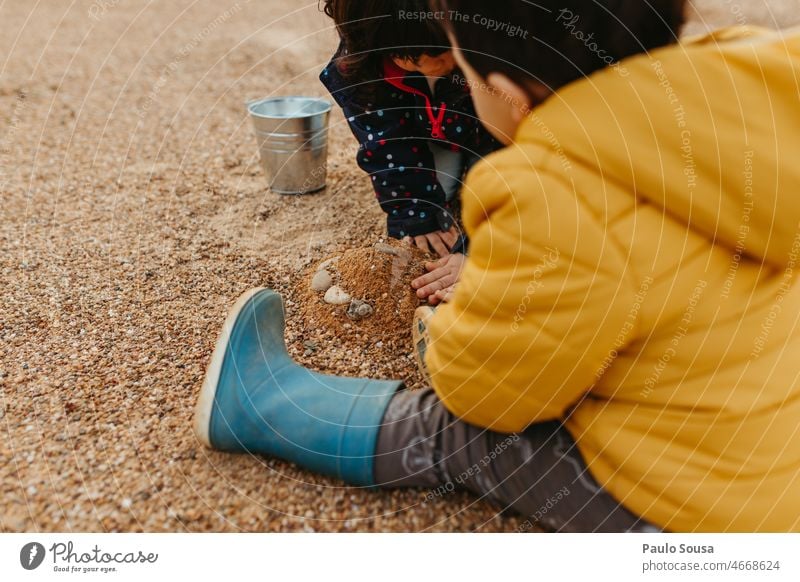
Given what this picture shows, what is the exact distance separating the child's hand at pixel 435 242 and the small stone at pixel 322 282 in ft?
0.86

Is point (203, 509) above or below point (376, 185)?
below

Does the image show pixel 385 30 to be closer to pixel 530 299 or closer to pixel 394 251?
pixel 394 251

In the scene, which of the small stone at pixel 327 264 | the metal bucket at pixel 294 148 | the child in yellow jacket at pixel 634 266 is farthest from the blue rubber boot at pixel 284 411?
the metal bucket at pixel 294 148

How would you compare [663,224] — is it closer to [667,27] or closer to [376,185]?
[667,27]

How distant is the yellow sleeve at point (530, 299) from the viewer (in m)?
0.83

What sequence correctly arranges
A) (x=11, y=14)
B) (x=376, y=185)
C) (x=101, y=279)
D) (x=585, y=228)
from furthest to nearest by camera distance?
(x=11, y=14) → (x=376, y=185) → (x=101, y=279) → (x=585, y=228)

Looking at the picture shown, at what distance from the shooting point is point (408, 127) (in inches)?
Result: 70.4

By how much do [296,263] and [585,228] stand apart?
1034mm

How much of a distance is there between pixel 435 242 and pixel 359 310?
0.35m

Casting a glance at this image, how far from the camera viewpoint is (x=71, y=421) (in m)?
1.24

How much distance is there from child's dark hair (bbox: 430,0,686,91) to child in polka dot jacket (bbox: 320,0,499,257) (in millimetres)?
620

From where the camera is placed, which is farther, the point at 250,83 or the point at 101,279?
the point at 250,83

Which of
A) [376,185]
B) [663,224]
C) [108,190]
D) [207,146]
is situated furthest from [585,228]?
[207,146]
